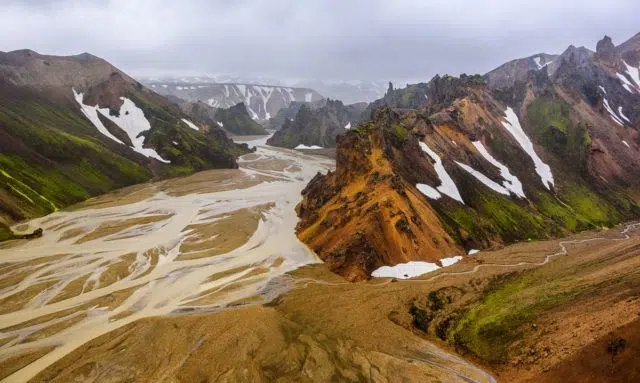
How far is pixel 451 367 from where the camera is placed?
39469mm

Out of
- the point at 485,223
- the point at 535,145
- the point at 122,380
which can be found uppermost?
the point at 535,145

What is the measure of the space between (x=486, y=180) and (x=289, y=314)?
7003 cm

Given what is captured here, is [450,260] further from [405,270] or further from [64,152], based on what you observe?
[64,152]

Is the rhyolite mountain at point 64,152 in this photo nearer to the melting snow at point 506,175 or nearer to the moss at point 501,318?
the moss at point 501,318

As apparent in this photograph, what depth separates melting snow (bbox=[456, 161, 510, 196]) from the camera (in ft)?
Result: 332

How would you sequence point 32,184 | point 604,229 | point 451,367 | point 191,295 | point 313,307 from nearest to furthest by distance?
1. point 451,367
2. point 313,307
3. point 191,295
4. point 604,229
5. point 32,184

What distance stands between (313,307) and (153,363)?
1933 cm

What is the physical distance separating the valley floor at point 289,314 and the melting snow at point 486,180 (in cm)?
2008

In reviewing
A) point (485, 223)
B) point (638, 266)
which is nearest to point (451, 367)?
point (638, 266)

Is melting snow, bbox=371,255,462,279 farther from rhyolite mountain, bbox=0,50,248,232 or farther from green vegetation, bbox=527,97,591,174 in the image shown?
green vegetation, bbox=527,97,591,174

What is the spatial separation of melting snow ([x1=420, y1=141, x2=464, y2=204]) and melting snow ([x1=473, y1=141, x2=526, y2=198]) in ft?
64.8

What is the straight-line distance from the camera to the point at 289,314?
50.2m

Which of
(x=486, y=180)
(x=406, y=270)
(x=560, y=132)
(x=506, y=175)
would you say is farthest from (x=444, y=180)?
(x=560, y=132)

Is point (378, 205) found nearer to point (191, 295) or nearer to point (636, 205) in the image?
point (191, 295)
